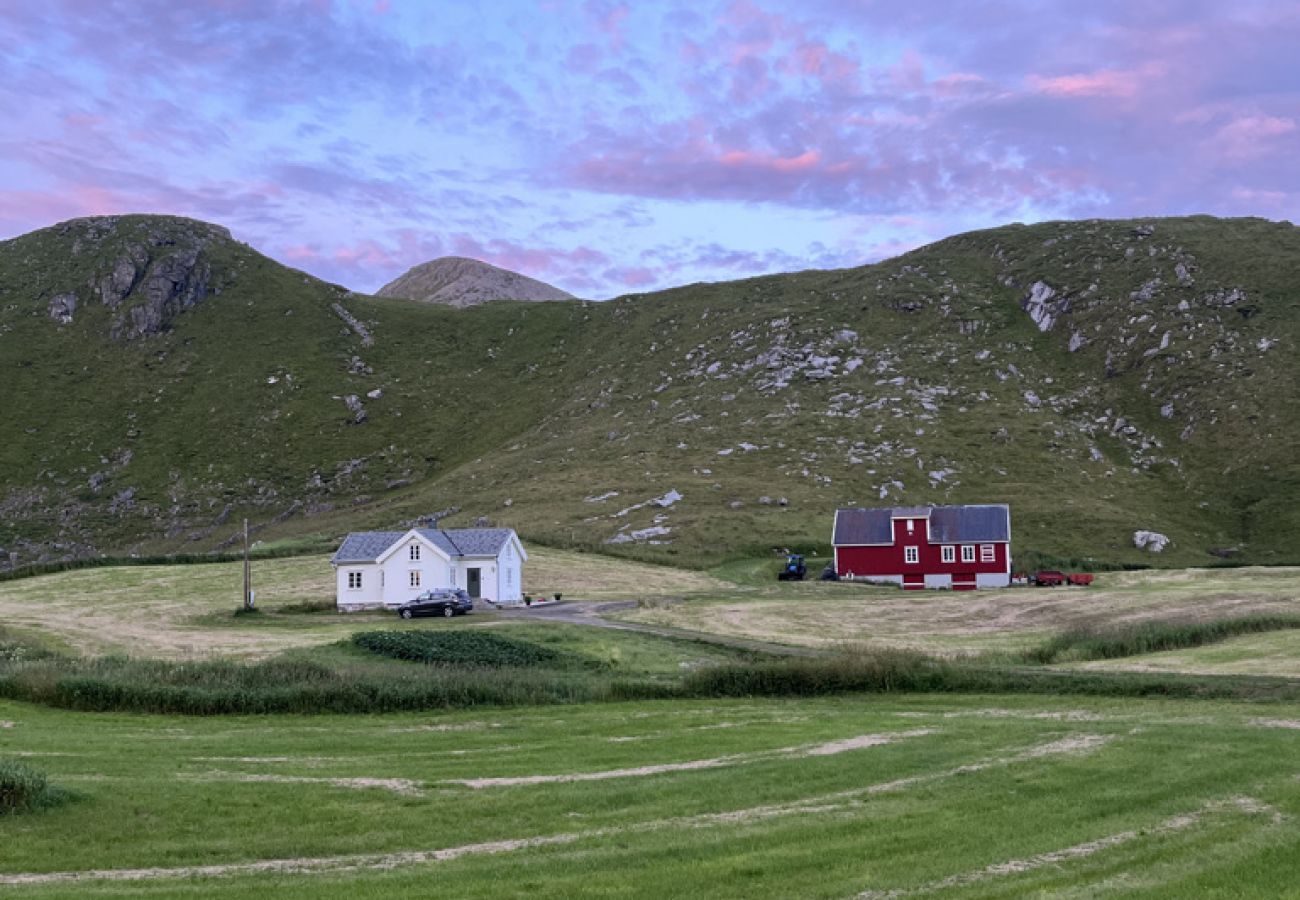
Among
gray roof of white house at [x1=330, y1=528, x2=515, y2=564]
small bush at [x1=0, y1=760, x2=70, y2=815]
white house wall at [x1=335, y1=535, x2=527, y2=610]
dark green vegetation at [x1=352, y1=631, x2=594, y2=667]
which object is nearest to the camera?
small bush at [x1=0, y1=760, x2=70, y2=815]

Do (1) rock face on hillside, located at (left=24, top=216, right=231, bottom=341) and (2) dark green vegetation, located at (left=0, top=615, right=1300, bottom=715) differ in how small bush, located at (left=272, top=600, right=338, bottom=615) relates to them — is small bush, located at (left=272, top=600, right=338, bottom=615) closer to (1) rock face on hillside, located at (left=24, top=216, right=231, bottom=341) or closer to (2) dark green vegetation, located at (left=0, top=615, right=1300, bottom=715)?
(2) dark green vegetation, located at (left=0, top=615, right=1300, bottom=715)

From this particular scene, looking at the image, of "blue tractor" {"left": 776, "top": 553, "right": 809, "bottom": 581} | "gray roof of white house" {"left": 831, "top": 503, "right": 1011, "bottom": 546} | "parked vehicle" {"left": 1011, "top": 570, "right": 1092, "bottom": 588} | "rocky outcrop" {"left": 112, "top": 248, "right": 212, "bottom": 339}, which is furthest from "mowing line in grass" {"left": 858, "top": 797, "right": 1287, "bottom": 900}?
"rocky outcrop" {"left": 112, "top": 248, "right": 212, "bottom": 339}

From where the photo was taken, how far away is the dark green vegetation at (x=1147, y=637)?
42250 mm

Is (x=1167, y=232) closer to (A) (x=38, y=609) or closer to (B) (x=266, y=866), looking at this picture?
(A) (x=38, y=609)

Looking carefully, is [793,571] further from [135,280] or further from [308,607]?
[135,280]

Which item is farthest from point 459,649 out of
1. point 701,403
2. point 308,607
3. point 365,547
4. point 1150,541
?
point 701,403

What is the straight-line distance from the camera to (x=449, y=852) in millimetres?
15836

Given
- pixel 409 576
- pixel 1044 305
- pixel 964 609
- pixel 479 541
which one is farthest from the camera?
pixel 1044 305

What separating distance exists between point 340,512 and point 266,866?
412 ft

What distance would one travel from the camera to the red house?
88.9 m

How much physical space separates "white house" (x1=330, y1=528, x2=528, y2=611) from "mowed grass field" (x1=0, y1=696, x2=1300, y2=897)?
44.2 m

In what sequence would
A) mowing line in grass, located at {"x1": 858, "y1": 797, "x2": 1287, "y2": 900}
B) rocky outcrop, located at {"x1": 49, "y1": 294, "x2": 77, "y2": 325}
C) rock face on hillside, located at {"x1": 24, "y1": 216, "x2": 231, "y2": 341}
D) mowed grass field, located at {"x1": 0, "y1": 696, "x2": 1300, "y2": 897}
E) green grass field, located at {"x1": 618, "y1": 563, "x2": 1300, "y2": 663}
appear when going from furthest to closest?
rock face on hillside, located at {"x1": 24, "y1": 216, "x2": 231, "y2": 341} → rocky outcrop, located at {"x1": 49, "y1": 294, "x2": 77, "y2": 325} → green grass field, located at {"x1": 618, "y1": 563, "x2": 1300, "y2": 663} → mowed grass field, located at {"x1": 0, "y1": 696, "x2": 1300, "y2": 897} → mowing line in grass, located at {"x1": 858, "y1": 797, "x2": 1287, "y2": 900}

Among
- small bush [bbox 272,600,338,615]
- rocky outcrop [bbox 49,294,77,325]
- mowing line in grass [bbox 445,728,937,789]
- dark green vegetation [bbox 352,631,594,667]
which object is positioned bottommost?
small bush [bbox 272,600,338,615]

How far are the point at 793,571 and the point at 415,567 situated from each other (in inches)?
1278
